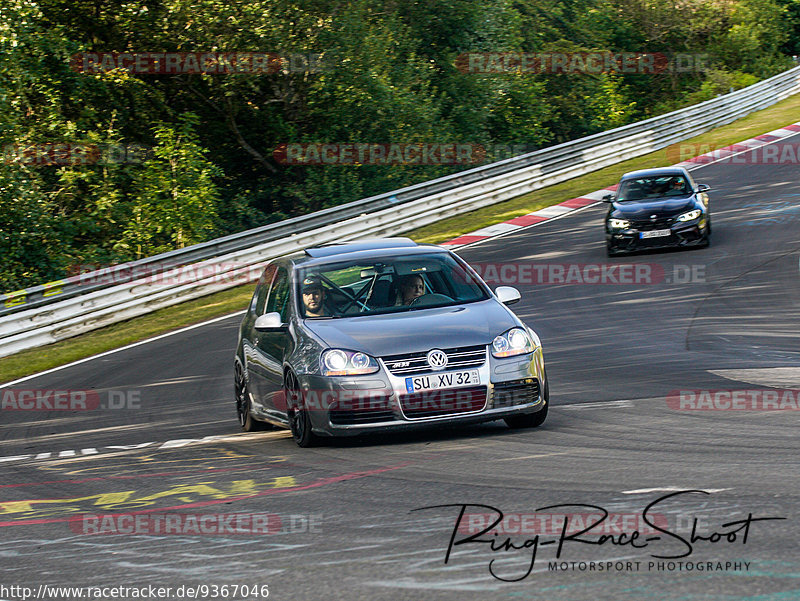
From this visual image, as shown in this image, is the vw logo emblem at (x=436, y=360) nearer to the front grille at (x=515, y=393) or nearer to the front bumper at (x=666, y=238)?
the front grille at (x=515, y=393)

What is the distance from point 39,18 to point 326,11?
8.14 m

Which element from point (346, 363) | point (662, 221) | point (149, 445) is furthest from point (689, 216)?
point (346, 363)

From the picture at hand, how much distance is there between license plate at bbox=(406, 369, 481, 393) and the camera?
298 inches

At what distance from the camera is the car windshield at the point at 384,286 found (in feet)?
28.4

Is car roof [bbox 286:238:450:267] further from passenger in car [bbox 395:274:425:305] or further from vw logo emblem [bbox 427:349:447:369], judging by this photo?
vw logo emblem [bbox 427:349:447:369]

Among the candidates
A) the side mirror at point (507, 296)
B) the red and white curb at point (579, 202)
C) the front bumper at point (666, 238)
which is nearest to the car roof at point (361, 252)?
the side mirror at point (507, 296)

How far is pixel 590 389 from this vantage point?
33.0 feet

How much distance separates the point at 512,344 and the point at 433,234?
17560 millimetres

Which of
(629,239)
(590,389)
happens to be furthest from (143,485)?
(629,239)

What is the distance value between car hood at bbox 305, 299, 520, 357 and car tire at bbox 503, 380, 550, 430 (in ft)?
2.02

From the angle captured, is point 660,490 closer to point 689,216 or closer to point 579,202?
point 689,216

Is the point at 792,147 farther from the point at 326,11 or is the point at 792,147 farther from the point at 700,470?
the point at 700,470

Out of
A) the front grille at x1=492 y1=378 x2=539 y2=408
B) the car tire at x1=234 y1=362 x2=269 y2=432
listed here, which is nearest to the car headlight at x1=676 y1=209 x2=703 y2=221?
the car tire at x1=234 y1=362 x2=269 y2=432

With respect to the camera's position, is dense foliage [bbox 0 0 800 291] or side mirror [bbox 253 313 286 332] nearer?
side mirror [bbox 253 313 286 332]
